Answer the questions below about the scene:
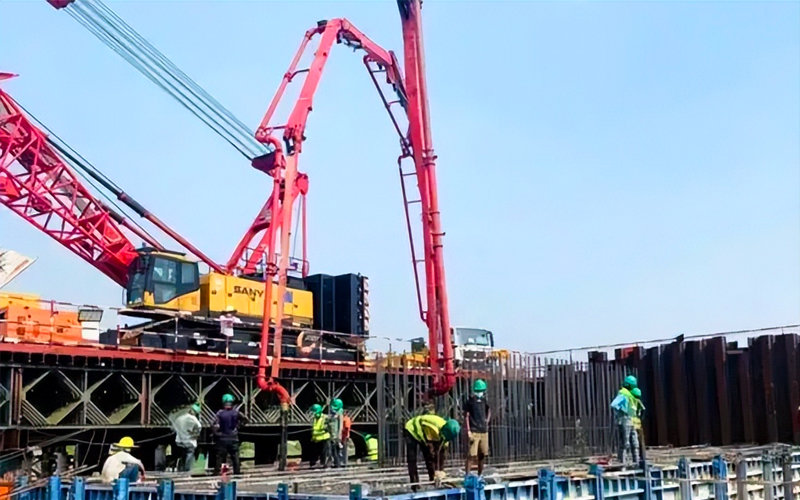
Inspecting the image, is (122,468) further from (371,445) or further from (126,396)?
(371,445)

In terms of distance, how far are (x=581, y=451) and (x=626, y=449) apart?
6453mm

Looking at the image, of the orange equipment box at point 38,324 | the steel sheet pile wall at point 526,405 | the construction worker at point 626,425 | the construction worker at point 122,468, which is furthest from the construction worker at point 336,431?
the construction worker at point 122,468

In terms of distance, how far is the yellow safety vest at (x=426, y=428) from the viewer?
12922 millimetres

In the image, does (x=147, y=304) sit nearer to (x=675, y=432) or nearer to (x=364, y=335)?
(x=364, y=335)

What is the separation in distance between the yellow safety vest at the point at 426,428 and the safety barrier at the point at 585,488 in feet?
4.05

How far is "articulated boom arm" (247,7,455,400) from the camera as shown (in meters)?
24.6

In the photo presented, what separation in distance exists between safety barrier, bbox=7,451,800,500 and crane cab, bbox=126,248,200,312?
1179cm

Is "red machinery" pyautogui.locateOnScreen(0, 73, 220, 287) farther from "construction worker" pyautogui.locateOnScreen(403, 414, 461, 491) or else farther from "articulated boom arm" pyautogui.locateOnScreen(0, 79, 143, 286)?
"construction worker" pyautogui.locateOnScreen(403, 414, 461, 491)

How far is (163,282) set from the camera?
90.0 feet

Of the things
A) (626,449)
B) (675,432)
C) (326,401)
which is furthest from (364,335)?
(626,449)

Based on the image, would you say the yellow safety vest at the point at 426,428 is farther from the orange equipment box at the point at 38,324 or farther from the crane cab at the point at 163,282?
the crane cab at the point at 163,282

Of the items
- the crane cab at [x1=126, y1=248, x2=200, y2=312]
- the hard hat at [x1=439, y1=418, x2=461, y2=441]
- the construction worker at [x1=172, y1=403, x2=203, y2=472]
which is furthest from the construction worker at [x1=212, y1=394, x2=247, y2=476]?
the crane cab at [x1=126, y1=248, x2=200, y2=312]

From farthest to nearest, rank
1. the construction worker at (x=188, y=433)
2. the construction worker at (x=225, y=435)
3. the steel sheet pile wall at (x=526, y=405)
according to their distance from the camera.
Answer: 1. the steel sheet pile wall at (x=526, y=405)
2. the construction worker at (x=188, y=433)
3. the construction worker at (x=225, y=435)

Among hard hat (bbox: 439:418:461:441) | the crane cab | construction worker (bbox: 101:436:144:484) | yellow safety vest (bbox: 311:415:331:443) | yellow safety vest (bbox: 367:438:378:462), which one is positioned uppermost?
the crane cab
